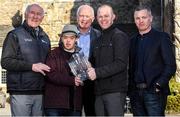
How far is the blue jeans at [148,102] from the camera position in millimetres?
5723

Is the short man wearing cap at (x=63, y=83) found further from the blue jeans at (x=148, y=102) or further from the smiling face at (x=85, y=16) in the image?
the blue jeans at (x=148, y=102)

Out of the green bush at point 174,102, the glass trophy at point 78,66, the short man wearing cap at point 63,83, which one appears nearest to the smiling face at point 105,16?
the short man wearing cap at point 63,83

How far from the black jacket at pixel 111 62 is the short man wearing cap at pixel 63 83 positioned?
28 cm

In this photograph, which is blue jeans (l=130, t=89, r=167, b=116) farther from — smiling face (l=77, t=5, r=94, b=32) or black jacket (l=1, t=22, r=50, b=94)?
black jacket (l=1, t=22, r=50, b=94)

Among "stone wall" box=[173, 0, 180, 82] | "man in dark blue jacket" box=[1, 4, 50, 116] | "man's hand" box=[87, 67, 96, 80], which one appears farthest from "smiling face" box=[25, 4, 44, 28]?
"stone wall" box=[173, 0, 180, 82]

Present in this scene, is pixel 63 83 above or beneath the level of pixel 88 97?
above

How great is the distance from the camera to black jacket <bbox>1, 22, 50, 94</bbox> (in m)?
5.59

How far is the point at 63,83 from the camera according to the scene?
17.8 ft

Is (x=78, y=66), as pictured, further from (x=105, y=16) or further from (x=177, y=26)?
(x=177, y=26)

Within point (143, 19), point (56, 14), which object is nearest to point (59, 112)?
point (143, 19)

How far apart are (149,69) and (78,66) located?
3.03 feet

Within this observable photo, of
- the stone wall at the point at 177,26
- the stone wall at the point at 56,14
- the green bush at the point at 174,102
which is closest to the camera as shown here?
the green bush at the point at 174,102

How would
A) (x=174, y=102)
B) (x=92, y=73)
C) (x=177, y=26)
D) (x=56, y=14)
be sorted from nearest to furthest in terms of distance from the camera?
(x=92, y=73) < (x=174, y=102) < (x=177, y=26) < (x=56, y=14)

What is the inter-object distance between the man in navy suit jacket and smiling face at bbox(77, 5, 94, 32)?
597mm
